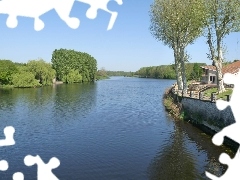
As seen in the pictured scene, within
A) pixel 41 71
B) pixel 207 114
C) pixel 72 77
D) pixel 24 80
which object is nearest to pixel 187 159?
pixel 207 114

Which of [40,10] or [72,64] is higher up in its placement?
[72,64]

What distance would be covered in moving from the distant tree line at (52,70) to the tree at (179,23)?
58.8 m

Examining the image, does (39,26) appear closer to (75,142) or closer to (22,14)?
(22,14)

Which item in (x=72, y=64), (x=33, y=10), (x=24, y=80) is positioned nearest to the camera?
(x=33, y=10)

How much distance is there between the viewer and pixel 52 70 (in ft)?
360

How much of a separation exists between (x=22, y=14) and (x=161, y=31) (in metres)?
42.1

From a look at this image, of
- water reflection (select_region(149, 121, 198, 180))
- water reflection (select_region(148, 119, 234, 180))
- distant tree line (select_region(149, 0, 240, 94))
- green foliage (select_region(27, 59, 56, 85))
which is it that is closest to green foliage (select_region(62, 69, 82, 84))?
green foliage (select_region(27, 59, 56, 85))

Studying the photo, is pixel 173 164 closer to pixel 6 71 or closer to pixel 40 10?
pixel 40 10

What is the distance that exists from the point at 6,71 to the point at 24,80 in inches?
255

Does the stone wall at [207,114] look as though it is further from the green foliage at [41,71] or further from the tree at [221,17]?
the green foliage at [41,71]

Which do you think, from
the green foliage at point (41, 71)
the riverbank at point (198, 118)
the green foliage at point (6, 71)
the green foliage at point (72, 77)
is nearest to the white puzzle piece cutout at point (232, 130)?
the riverbank at point (198, 118)

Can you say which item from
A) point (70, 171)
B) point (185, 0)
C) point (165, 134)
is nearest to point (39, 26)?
point (70, 171)

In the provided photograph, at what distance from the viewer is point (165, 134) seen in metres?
29.0

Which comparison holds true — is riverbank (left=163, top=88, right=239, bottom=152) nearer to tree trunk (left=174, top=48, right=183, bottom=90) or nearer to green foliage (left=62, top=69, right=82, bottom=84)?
tree trunk (left=174, top=48, right=183, bottom=90)
